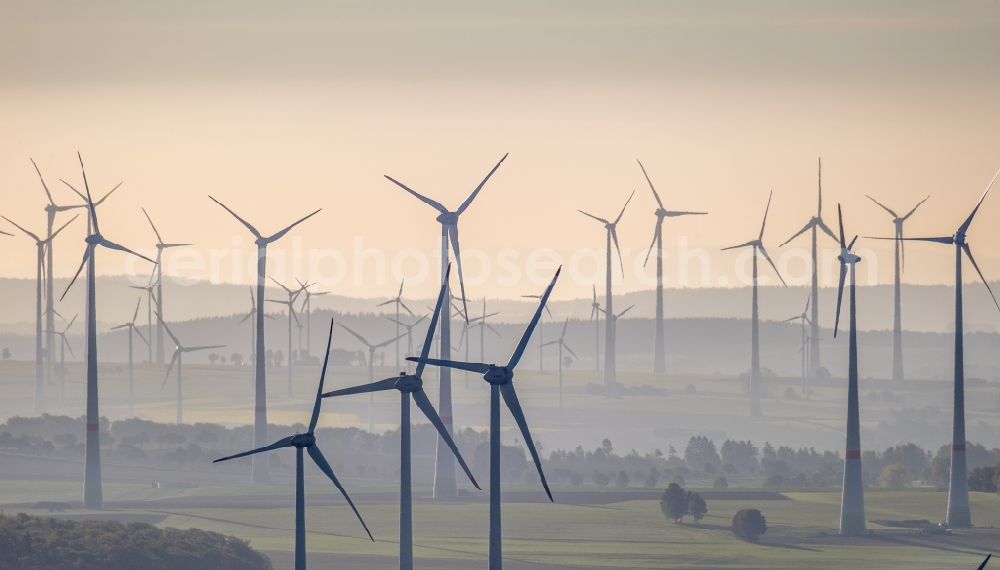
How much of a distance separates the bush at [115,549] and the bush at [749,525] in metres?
33.8

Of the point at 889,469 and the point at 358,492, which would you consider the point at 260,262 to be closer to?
the point at 358,492

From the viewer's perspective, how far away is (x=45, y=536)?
108 m

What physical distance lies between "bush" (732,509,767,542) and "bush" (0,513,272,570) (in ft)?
111

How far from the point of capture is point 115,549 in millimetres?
104688

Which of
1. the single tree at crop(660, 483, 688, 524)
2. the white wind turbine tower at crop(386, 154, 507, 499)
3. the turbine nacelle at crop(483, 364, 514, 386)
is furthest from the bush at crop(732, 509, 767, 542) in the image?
the turbine nacelle at crop(483, 364, 514, 386)

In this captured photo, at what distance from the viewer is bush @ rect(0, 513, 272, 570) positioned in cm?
10294

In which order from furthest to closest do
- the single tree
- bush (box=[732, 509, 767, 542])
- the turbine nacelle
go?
1. the single tree
2. bush (box=[732, 509, 767, 542])
3. the turbine nacelle

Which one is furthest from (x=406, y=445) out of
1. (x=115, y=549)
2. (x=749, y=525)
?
(x=749, y=525)

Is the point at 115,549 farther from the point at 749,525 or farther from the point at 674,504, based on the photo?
the point at 674,504

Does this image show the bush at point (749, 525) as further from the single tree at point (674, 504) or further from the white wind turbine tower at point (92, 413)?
the white wind turbine tower at point (92, 413)

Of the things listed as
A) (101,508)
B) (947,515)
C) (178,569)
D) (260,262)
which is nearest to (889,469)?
(947,515)

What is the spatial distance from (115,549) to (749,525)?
43952mm

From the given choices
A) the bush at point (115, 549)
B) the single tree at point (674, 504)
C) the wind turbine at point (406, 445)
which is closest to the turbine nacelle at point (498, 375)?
the wind turbine at point (406, 445)

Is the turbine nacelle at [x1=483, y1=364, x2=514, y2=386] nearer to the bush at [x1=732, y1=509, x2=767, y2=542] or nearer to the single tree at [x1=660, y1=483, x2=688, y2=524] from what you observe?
the bush at [x1=732, y1=509, x2=767, y2=542]
